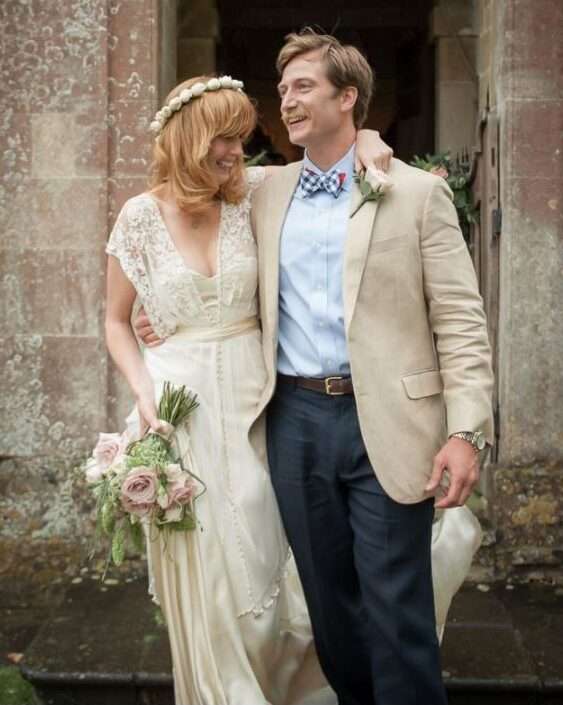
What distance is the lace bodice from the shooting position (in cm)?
338

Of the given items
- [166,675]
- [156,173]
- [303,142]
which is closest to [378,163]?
[303,142]

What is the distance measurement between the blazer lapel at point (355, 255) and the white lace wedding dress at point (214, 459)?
404 mm

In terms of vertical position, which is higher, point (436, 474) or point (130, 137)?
point (130, 137)

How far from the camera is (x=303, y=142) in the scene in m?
3.33

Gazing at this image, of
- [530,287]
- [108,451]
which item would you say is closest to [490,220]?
[530,287]

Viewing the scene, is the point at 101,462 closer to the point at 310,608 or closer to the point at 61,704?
the point at 310,608

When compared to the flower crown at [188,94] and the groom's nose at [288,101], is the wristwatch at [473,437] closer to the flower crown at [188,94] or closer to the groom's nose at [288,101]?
the groom's nose at [288,101]

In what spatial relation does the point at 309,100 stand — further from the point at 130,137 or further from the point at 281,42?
the point at 281,42

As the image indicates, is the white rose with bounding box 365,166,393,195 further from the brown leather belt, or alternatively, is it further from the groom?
the brown leather belt

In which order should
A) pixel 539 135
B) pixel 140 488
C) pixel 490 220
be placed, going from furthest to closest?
pixel 490 220 < pixel 539 135 < pixel 140 488

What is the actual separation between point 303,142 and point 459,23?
4187 millimetres

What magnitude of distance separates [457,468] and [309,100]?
1.23m

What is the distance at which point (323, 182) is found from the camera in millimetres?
3352

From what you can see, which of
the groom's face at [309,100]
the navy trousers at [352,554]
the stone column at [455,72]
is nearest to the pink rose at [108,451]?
the navy trousers at [352,554]
